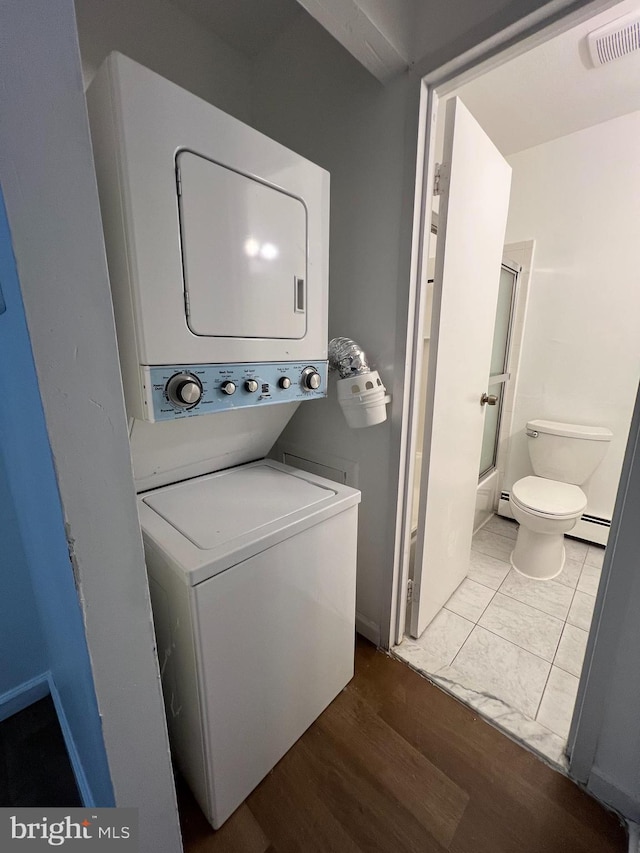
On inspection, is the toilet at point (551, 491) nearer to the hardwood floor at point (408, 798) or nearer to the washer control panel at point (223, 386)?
the hardwood floor at point (408, 798)

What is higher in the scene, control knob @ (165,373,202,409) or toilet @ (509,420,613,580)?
control knob @ (165,373,202,409)

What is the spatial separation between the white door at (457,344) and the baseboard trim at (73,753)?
4.44 ft

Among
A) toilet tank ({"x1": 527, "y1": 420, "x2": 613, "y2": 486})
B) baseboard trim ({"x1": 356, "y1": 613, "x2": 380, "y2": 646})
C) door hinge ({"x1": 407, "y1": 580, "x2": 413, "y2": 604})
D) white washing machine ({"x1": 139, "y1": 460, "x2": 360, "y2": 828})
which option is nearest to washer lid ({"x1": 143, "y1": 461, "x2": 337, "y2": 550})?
white washing machine ({"x1": 139, "y1": 460, "x2": 360, "y2": 828})

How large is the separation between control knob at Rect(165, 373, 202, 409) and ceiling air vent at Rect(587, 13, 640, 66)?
2.16m

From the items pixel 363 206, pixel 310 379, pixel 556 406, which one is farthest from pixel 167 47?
pixel 556 406

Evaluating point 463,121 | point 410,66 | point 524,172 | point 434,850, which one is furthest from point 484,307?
point 434,850

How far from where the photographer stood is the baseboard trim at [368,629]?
1761 millimetres

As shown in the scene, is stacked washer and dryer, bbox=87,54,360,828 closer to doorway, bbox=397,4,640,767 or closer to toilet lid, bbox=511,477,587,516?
doorway, bbox=397,4,640,767

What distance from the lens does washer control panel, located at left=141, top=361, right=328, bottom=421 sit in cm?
93

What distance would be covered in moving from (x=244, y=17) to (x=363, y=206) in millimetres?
872

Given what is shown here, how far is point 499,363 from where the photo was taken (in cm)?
267

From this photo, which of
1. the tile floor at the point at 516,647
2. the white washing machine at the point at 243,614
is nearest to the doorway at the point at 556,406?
the tile floor at the point at 516,647

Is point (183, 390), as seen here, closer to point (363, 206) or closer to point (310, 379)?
point (310, 379)

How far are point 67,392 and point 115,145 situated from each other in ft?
2.05
